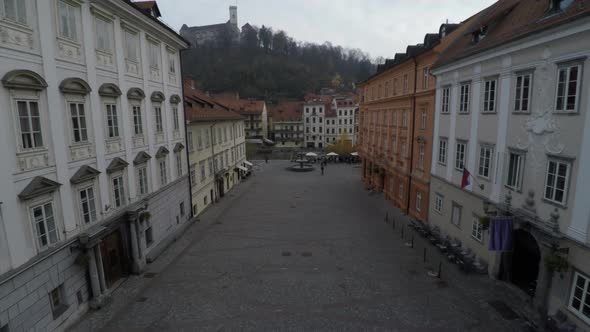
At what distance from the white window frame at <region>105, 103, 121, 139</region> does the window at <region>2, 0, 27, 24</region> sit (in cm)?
408

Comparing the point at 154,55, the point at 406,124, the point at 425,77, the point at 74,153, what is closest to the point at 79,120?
the point at 74,153

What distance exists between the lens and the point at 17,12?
27.3 ft

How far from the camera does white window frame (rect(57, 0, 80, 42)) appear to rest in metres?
9.77

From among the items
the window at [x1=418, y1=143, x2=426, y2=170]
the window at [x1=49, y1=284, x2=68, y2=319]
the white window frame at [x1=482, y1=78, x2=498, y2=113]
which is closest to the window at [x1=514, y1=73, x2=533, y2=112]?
the white window frame at [x1=482, y1=78, x2=498, y2=113]

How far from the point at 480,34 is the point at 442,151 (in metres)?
6.15

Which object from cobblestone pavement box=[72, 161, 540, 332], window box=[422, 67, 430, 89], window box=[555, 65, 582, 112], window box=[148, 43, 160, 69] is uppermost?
window box=[148, 43, 160, 69]

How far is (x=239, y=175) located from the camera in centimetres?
3806

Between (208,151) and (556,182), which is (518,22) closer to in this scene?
(556,182)

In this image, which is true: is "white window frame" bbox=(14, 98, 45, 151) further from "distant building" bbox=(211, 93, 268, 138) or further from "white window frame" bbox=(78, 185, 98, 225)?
"distant building" bbox=(211, 93, 268, 138)

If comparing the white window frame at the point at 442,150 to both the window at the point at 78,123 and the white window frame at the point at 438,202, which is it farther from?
the window at the point at 78,123

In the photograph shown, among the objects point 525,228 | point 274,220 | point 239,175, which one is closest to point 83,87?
point 274,220

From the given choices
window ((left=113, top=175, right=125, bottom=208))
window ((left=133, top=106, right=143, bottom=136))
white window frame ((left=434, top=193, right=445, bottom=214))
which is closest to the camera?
window ((left=113, top=175, right=125, bottom=208))

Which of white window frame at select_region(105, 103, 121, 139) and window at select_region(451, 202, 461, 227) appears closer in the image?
white window frame at select_region(105, 103, 121, 139)

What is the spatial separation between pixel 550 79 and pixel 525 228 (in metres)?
5.18
